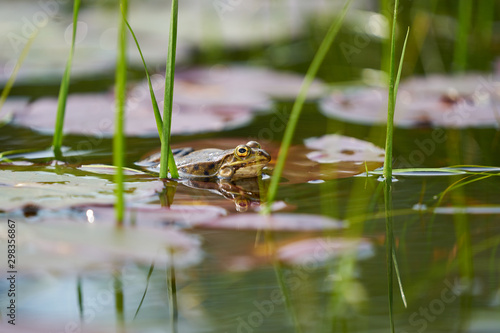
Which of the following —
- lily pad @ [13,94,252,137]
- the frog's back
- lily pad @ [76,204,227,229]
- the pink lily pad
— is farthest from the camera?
the pink lily pad

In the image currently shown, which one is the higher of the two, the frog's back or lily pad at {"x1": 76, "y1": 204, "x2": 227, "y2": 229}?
the frog's back

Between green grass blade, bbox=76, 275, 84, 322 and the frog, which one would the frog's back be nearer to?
the frog

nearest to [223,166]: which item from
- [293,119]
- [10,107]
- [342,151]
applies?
[342,151]

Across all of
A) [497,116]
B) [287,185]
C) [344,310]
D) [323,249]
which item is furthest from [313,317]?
[497,116]

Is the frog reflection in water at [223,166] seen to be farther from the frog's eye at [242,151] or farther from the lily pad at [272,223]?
the lily pad at [272,223]

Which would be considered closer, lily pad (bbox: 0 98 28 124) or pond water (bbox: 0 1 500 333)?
pond water (bbox: 0 1 500 333)

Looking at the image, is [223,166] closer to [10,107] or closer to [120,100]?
[120,100]

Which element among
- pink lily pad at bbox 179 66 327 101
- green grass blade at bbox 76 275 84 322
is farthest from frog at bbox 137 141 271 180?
pink lily pad at bbox 179 66 327 101

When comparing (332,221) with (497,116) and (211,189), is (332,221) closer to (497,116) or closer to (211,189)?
(211,189)
